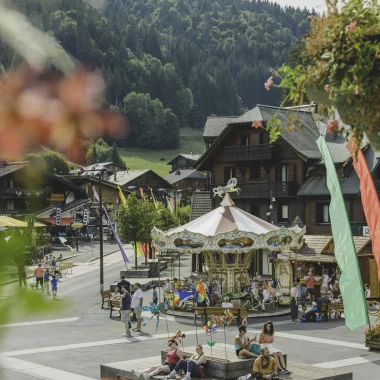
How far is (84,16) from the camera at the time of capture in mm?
2164

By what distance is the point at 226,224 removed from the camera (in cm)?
3659

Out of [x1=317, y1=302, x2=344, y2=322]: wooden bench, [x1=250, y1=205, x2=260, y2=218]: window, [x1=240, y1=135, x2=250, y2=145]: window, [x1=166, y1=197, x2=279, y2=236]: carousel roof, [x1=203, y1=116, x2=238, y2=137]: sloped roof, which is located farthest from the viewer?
[x1=203, y1=116, x2=238, y2=137]: sloped roof

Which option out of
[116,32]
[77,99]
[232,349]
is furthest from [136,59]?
[232,349]

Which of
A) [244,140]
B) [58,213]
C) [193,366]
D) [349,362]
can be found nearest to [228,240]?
[349,362]

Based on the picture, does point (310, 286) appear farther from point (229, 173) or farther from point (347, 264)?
point (229, 173)

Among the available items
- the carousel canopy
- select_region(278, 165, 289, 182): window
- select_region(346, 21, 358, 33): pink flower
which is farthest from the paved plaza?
select_region(278, 165, 289, 182): window

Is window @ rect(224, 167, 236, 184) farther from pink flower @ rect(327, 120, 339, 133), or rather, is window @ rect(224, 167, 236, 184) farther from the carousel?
pink flower @ rect(327, 120, 339, 133)

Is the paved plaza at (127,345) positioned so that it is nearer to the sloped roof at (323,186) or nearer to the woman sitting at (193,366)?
the woman sitting at (193,366)

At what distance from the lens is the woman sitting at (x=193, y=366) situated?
1889 centimetres

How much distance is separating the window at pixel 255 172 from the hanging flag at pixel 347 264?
38246 mm

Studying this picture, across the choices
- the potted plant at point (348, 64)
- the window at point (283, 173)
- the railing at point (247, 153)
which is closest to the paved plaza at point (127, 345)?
the potted plant at point (348, 64)

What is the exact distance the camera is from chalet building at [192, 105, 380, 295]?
52.6 metres

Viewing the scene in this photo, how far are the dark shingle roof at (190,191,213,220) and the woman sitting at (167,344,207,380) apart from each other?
43280 millimetres

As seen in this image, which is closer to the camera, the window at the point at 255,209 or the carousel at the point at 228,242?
the carousel at the point at 228,242
